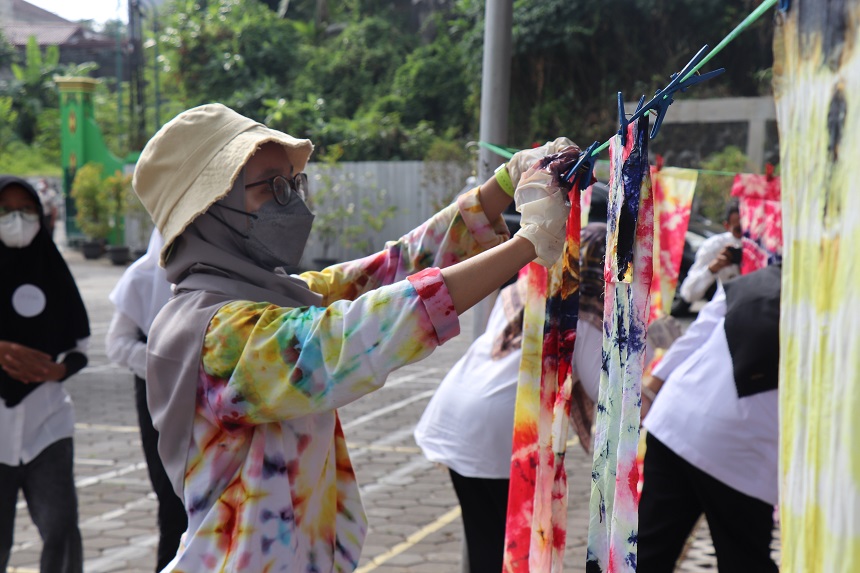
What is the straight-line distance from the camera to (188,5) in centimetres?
2895

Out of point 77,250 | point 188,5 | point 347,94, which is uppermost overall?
point 188,5

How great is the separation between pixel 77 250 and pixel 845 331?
2698 cm

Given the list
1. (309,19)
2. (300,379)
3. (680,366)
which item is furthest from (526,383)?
(309,19)

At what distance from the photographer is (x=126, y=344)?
15.5 feet

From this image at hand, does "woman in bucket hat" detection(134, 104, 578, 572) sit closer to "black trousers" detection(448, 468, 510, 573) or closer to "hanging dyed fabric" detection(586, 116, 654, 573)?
"hanging dyed fabric" detection(586, 116, 654, 573)

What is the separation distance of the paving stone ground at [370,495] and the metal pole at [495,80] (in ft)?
6.94

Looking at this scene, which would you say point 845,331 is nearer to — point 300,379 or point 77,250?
point 300,379

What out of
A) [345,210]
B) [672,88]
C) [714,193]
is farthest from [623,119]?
[345,210]

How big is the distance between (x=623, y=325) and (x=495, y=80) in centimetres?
255

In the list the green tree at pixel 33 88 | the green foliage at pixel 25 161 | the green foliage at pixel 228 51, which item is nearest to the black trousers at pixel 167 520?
the green foliage at pixel 228 51

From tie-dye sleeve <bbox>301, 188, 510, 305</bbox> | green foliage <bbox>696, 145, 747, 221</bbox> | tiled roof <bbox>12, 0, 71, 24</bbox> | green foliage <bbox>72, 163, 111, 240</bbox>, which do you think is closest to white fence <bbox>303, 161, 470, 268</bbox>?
green foliage <bbox>696, 145, 747, 221</bbox>

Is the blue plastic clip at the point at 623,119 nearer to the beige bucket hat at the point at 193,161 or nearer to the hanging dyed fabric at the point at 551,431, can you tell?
the hanging dyed fabric at the point at 551,431

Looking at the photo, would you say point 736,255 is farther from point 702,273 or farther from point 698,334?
point 698,334

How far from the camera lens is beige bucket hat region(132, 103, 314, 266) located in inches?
89.1
